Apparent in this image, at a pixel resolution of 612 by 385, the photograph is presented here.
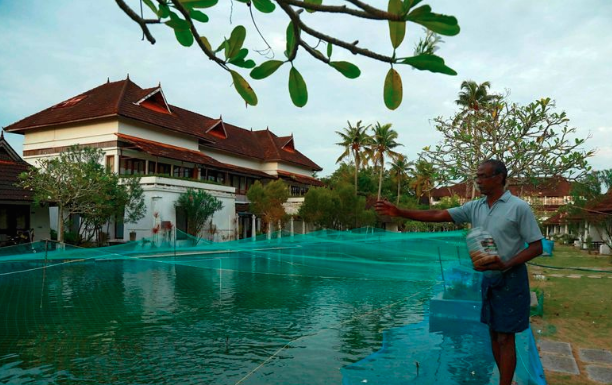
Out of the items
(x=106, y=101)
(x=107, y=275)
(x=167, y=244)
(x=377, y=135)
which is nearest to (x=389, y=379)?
(x=107, y=275)

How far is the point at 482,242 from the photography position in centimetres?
353

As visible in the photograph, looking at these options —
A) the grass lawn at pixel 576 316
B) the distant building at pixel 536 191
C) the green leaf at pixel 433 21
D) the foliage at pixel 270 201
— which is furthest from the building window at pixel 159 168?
the green leaf at pixel 433 21

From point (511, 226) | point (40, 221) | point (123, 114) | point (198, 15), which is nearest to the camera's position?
point (198, 15)

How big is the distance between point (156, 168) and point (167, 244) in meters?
11.3

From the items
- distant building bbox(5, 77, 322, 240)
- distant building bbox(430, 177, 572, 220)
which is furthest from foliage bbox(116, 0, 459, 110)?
distant building bbox(5, 77, 322, 240)

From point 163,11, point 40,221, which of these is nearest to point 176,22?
point 163,11

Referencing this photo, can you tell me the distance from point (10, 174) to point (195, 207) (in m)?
9.56

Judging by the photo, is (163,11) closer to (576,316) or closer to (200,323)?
(200,323)

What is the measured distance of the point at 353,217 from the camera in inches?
1561

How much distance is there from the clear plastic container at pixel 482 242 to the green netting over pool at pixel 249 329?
2005 mm

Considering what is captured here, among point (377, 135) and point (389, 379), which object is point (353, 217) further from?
point (389, 379)

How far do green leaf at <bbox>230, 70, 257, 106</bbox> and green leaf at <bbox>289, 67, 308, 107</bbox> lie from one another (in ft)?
0.70

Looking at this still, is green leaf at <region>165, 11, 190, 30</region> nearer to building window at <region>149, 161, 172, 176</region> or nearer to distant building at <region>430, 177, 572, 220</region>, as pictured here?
distant building at <region>430, 177, 572, 220</region>

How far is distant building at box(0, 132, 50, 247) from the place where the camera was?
21.8 metres
